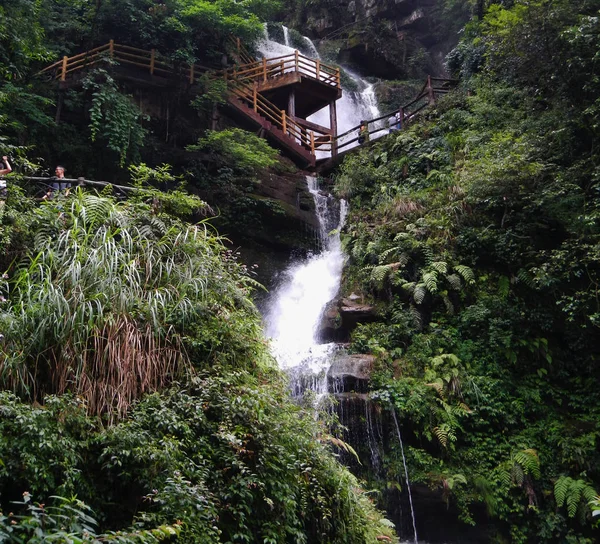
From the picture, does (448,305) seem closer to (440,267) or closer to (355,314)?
(440,267)

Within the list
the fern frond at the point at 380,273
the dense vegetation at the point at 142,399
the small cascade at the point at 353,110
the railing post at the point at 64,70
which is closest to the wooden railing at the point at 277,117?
the small cascade at the point at 353,110

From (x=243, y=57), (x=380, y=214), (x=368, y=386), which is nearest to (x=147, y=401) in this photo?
(x=368, y=386)

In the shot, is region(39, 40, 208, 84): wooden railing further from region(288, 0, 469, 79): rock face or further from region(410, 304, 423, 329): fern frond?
region(288, 0, 469, 79): rock face

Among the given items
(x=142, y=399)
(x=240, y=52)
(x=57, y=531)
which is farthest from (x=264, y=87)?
(x=57, y=531)

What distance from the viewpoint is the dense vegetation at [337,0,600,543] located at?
326 inches

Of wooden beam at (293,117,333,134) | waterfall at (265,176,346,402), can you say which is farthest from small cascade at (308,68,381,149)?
waterfall at (265,176,346,402)

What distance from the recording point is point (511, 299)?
33.1 feet

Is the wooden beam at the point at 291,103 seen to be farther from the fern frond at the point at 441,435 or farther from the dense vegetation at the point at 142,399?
the fern frond at the point at 441,435

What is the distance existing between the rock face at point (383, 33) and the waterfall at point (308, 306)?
15.1 metres

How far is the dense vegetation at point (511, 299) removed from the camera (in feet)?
27.2

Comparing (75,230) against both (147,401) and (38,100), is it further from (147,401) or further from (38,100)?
(38,100)

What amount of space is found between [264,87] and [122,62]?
209 inches

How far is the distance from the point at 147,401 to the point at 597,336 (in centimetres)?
781

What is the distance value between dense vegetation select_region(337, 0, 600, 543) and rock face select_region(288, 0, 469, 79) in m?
16.2
